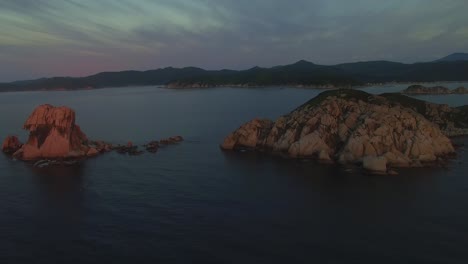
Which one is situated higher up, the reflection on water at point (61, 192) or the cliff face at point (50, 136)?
the cliff face at point (50, 136)

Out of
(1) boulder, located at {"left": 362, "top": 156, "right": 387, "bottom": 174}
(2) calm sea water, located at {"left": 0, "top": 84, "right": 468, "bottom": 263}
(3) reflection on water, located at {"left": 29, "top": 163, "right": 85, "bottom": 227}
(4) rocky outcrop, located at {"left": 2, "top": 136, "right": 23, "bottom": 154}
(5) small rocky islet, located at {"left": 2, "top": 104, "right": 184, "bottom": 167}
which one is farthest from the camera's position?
(4) rocky outcrop, located at {"left": 2, "top": 136, "right": 23, "bottom": 154}

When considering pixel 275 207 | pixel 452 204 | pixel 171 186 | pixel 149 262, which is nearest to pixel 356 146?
pixel 452 204

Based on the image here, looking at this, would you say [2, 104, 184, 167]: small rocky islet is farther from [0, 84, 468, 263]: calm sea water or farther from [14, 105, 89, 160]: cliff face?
[0, 84, 468, 263]: calm sea water

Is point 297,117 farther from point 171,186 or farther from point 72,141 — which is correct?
point 72,141

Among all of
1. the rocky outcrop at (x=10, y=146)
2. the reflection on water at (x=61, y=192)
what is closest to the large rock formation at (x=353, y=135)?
the reflection on water at (x=61, y=192)

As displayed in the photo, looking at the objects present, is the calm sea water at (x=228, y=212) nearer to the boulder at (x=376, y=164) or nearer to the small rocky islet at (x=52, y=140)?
the boulder at (x=376, y=164)

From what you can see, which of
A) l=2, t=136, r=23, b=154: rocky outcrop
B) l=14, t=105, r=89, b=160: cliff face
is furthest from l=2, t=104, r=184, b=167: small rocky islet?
l=2, t=136, r=23, b=154: rocky outcrop
